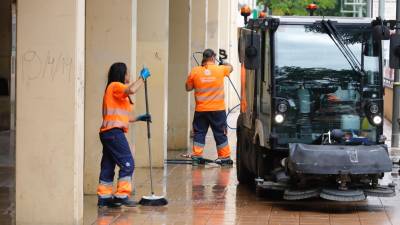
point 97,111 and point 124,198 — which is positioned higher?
point 97,111

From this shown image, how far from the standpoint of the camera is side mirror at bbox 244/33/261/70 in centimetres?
1209

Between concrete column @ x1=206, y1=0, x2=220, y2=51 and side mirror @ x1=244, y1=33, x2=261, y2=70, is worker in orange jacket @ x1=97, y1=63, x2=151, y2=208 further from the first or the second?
concrete column @ x1=206, y1=0, x2=220, y2=51

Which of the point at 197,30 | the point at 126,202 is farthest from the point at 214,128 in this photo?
the point at 197,30

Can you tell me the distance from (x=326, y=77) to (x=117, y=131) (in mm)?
2778

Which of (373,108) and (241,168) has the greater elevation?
(373,108)

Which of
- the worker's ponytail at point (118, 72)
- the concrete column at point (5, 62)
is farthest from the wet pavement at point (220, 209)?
the concrete column at point (5, 62)

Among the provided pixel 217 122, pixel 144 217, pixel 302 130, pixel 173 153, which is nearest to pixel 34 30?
pixel 144 217

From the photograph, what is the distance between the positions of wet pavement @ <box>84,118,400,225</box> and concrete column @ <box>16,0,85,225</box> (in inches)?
38.8

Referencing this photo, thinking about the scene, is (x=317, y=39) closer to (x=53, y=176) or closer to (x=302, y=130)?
(x=302, y=130)

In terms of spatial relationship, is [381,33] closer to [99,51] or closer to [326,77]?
[326,77]

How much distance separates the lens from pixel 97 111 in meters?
12.9

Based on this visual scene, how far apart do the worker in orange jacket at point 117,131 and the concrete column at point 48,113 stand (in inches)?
58.2

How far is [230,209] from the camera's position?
39.8 feet

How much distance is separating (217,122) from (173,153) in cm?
272
